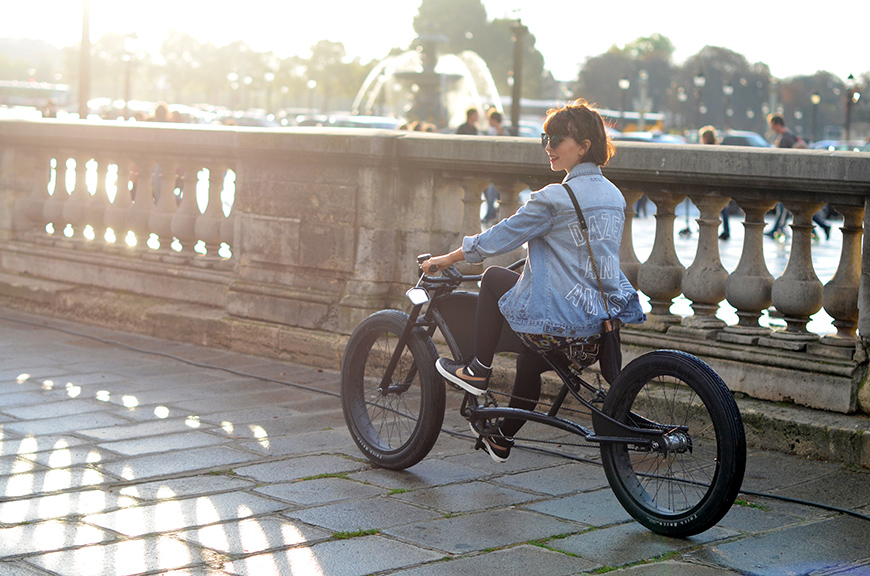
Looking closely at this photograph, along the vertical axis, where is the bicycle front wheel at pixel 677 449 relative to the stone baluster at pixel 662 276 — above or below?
below

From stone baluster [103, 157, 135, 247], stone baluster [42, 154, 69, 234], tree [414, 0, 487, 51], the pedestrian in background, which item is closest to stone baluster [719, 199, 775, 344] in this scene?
stone baluster [103, 157, 135, 247]

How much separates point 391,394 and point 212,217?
12.1 ft

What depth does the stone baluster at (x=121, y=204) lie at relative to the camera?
9.05 m

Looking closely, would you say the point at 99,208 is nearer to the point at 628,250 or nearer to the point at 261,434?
the point at 261,434

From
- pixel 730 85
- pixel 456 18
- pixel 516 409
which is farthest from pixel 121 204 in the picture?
pixel 730 85

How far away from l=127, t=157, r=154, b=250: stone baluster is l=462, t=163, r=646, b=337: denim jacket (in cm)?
516

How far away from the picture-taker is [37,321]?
30.0 feet

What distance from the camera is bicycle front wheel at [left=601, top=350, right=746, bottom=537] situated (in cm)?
387

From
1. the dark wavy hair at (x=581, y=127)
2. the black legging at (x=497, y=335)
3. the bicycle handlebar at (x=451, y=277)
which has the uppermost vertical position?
the dark wavy hair at (x=581, y=127)

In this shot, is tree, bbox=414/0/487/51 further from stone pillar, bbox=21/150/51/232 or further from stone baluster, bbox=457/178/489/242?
stone baluster, bbox=457/178/489/242

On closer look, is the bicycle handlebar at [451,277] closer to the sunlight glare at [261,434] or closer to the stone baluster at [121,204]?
the sunlight glare at [261,434]

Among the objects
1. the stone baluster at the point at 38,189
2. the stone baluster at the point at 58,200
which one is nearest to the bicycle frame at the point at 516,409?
the stone baluster at the point at 58,200

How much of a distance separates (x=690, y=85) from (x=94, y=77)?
2675 inches

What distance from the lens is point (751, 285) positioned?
5660 millimetres
